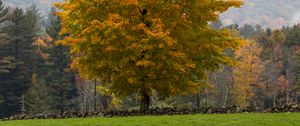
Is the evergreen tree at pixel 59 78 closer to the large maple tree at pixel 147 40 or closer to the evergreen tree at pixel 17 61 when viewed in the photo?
the evergreen tree at pixel 17 61

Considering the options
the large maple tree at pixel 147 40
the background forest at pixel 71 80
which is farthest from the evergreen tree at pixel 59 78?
the large maple tree at pixel 147 40

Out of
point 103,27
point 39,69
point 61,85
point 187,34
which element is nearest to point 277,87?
point 61,85

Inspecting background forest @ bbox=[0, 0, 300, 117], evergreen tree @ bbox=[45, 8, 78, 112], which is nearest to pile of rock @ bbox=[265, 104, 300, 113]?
background forest @ bbox=[0, 0, 300, 117]

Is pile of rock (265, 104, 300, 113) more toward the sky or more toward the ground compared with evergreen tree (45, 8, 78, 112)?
more toward the ground

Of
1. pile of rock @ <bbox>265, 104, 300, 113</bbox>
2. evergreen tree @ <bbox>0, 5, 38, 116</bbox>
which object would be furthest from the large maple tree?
evergreen tree @ <bbox>0, 5, 38, 116</bbox>

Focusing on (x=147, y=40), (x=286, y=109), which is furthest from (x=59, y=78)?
(x=286, y=109)

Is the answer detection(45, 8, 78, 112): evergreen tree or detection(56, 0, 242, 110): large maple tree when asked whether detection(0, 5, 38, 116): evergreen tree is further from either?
detection(56, 0, 242, 110): large maple tree

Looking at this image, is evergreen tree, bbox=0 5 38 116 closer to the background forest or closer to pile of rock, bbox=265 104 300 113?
the background forest

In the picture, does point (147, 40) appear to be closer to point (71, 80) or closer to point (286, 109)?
point (286, 109)

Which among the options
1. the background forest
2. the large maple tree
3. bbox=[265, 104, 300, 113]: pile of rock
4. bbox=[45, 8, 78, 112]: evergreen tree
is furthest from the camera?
bbox=[45, 8, 78, 112]: evergreen tree

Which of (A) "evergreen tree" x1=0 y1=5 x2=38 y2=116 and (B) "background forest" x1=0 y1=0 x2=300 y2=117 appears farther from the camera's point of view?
(A) "evergreen tree" x1=0 y1=5 x2=38 y2=116

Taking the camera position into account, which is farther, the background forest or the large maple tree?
the background forest

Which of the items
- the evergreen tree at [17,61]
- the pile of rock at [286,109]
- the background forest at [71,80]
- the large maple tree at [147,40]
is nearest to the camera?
the pile of rock at [286,109]

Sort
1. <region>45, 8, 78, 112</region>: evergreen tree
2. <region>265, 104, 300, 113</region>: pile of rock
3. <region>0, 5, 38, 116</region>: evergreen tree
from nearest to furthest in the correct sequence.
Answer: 1. <region>265, 104, 300, 113</region>: pile of rock
2. <region>0, 5, 38, 116</region>: evergreen tree
3. <region>45, 8, 78, 112</region>: evergreen tree
